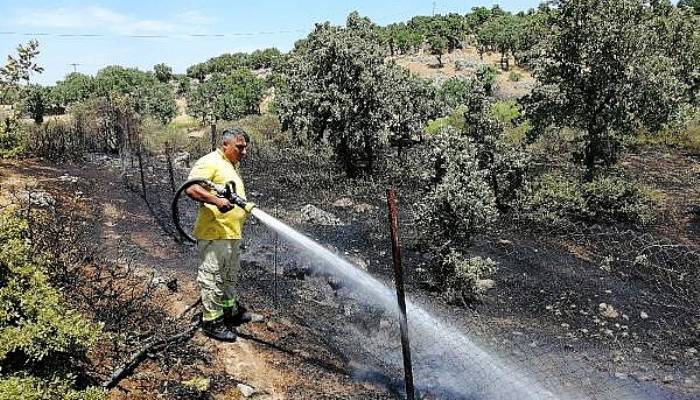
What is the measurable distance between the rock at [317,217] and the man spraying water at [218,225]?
9141mm

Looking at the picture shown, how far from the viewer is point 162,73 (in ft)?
277

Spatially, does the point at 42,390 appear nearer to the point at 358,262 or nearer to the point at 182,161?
the point at 358,262

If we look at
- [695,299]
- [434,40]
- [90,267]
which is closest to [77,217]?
[90,267]

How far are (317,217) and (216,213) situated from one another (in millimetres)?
9788

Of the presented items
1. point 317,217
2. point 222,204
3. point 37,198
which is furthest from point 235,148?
point 317,217

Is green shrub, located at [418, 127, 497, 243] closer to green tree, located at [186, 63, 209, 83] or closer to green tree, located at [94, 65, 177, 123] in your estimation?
green tree, located at [94, 65, 177, 123]

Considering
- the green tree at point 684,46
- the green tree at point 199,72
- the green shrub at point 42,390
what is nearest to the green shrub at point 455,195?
the green shrub at point 42,390

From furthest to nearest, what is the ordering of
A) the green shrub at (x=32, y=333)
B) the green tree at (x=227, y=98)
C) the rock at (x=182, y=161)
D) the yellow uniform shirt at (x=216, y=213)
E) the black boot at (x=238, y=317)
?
the green tree at (x=227, y=98) → the rock at (x=182, y=161) → the black boot at (x=238, y=317) → the yellow uniform shirt at (x=216, y=213) → the green shrub at (x=32, y=333)

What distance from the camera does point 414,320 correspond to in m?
8.15

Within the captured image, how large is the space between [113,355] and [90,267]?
9.04ft

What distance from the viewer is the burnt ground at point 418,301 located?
5512 mm

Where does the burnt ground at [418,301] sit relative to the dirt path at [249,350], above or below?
below

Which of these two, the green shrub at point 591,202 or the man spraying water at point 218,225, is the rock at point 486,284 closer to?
the green shrub at point 591,202

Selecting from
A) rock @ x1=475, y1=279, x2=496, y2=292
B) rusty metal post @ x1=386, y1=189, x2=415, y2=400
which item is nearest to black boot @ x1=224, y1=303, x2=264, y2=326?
rusty metal post @ x1=386, y1=189, x2=415, y2=400
